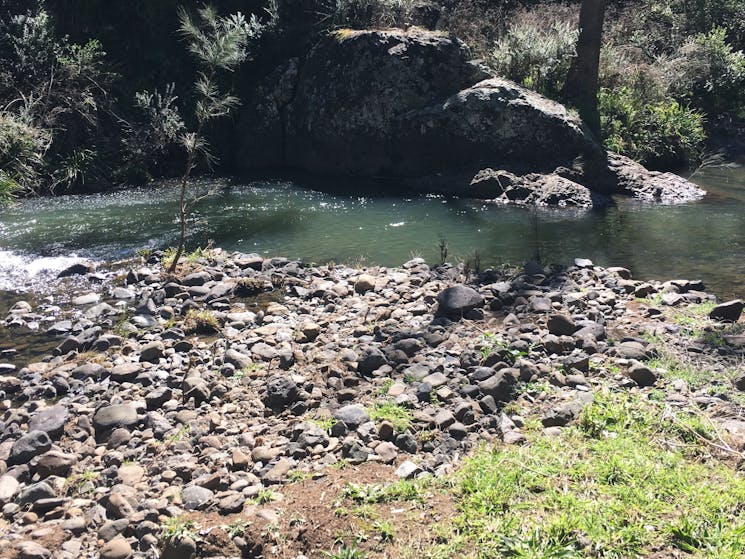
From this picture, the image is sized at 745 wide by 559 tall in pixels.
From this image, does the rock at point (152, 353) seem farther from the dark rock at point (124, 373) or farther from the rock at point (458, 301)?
the rock at point (458, 301)

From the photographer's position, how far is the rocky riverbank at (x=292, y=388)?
4270 millimetres

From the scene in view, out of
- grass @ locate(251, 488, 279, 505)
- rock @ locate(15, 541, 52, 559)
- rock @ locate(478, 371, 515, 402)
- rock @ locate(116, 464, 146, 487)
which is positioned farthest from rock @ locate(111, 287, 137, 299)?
rock @ locate(478, 371, 515, 402)

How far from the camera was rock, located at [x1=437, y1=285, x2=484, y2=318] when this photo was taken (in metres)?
7.32

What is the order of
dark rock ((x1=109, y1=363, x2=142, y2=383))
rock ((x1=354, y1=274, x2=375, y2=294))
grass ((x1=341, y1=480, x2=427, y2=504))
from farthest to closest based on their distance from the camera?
rock ((x1=354, y1=274, x2=375, y2=294))
dark rock ((x1=109, y1=363, x2=142, y2=383))
grass ((x1=341, y1=480, x2=427, y2=504))

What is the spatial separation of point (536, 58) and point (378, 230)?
329 inches

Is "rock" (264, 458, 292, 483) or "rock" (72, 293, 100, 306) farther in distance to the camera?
"rock" (72, 293, 100, 306)

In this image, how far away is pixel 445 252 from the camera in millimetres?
9711

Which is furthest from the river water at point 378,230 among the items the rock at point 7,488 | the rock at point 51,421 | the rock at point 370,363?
the rock at point 7,488

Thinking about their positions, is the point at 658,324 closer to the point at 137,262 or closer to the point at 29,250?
the point at 137,262

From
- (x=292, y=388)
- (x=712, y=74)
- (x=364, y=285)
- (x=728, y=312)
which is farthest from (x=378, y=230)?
(x=712, y=74)

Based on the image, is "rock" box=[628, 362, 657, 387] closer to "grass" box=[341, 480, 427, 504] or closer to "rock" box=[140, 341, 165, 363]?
"grass" box=[341, 480, 427, 504]

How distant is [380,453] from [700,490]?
205cm

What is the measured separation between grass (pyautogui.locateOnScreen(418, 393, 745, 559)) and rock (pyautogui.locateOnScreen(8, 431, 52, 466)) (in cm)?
318

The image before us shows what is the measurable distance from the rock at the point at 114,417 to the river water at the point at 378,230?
4.79 metres
